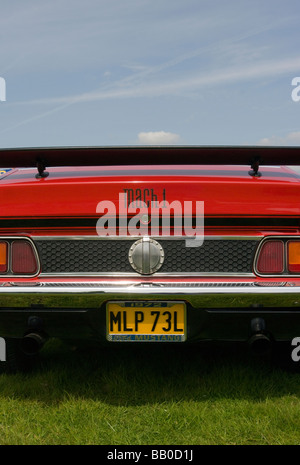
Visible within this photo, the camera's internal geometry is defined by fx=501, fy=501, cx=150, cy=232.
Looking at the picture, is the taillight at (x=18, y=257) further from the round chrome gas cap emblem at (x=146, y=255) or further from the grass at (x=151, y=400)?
the grass at (x=151, y=400)

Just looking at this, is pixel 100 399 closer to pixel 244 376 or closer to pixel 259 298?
pixel 244 376

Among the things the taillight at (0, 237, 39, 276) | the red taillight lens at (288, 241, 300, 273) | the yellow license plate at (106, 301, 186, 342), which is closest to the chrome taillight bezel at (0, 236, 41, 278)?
the taillight at (0, 237, 39, 276)

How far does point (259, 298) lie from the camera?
2572 millimetres

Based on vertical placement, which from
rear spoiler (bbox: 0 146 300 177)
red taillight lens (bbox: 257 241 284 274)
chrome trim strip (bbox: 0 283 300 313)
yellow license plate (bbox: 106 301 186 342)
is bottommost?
yellow license plate (bbox: 106 301 186 342)

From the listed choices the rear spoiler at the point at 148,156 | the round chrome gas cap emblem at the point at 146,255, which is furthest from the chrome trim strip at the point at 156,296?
the rear spoiler at the point at 148,156

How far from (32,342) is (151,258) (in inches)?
30.5

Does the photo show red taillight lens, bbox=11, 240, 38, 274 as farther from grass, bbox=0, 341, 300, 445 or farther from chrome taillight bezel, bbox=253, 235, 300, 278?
chrome taillight bezel, bbox=253, 235, 300, 278

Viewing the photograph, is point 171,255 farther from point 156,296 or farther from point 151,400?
point 151,400

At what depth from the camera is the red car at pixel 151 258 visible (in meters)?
2.57

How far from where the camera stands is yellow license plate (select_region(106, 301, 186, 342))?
257cm

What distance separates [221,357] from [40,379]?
4.20 ft

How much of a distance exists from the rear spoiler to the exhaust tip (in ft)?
2.94

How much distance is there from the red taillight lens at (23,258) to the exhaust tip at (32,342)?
1.10 feet
